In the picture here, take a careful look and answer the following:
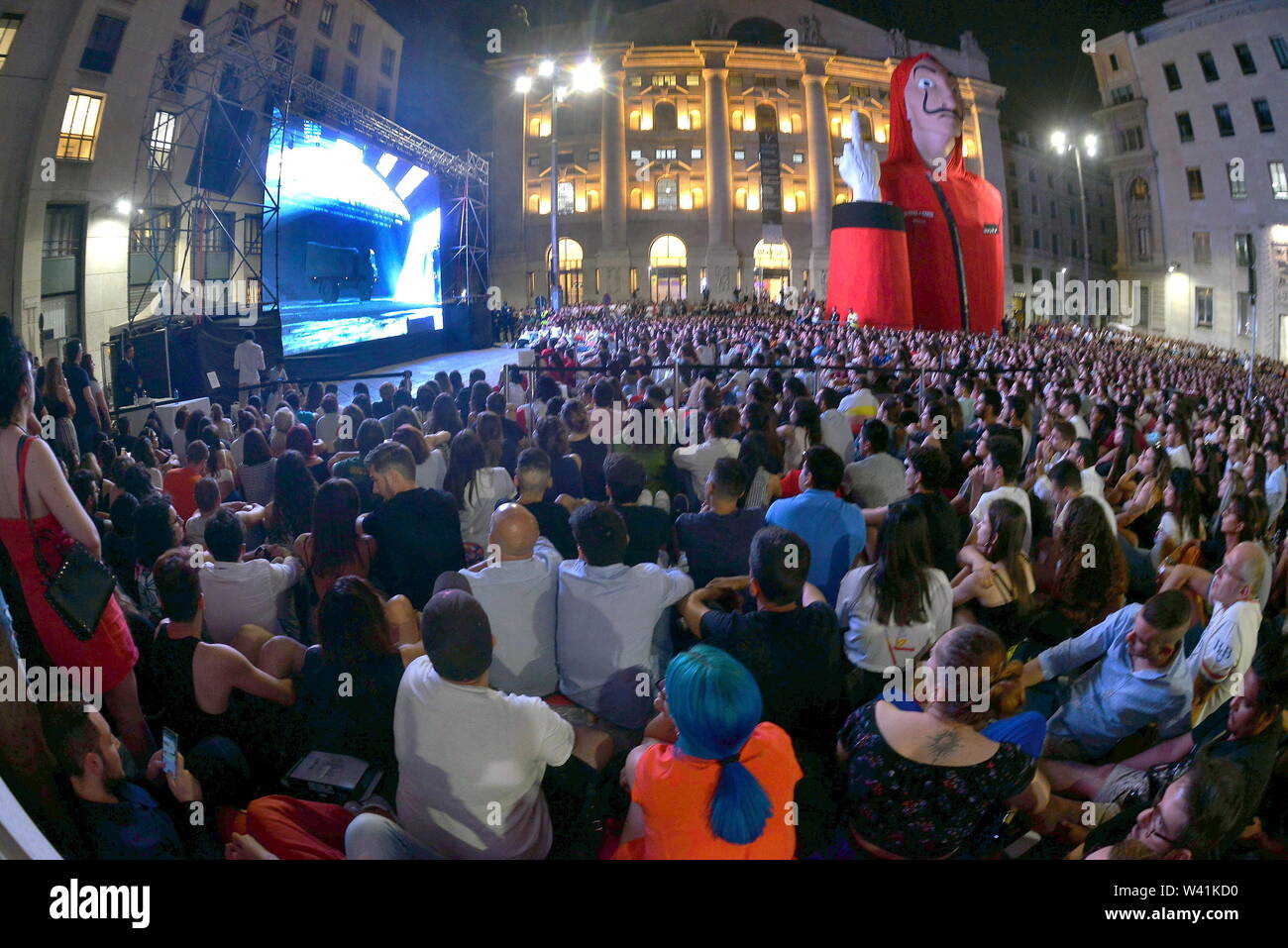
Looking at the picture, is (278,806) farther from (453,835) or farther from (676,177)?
(676,177)

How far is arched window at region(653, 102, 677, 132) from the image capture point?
41.1 metres

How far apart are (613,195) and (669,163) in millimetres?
3262

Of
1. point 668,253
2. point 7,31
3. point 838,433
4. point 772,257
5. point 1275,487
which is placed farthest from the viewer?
point 668,253

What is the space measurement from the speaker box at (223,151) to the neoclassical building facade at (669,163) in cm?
2295

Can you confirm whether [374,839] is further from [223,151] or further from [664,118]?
[664,118]

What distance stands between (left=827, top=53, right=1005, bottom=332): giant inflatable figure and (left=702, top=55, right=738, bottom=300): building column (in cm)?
2698

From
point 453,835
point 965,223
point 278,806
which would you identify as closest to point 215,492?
point 278,806

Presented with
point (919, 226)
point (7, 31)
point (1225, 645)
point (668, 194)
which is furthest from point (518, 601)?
point (668, 194)

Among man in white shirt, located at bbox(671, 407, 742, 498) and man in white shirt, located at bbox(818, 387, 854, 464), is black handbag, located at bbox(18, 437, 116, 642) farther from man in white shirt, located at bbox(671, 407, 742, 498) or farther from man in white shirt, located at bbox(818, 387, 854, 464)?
man in white shirt, located at bbox(818, 387, 854, 464)

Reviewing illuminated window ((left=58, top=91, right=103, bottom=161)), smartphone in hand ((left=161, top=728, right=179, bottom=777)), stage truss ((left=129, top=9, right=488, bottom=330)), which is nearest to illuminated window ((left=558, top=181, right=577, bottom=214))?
stage truss ((left=129, top=9, right=488, bottom=330))

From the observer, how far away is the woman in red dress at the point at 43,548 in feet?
10.9

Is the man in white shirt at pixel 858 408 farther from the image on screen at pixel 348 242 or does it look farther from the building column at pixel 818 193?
the building column at pixel 818 193

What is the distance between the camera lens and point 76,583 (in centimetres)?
335

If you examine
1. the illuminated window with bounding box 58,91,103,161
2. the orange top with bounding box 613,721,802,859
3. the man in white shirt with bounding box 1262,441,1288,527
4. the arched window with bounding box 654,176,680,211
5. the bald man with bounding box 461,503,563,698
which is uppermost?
the arched window with bounding box 654,176,680,211
